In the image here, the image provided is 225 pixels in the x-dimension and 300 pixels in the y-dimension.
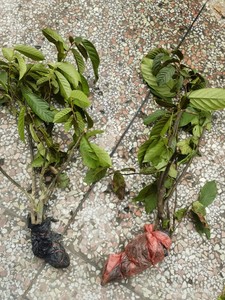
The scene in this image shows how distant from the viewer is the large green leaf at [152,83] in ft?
7.98

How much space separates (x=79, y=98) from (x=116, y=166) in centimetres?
44

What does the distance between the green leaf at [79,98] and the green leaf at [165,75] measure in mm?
481

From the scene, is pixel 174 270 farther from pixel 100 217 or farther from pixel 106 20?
pixel 106 20

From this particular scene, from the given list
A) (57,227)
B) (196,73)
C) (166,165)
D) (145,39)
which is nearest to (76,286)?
(57,227)

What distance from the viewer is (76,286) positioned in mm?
2025

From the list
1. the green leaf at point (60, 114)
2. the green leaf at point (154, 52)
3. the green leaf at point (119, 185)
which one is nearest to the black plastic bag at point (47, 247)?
the green leaf at point (119, 185)

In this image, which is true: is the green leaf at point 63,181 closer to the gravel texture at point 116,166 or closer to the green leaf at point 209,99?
the gravel texture at point 116,166

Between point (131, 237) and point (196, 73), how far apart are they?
2.84 feet

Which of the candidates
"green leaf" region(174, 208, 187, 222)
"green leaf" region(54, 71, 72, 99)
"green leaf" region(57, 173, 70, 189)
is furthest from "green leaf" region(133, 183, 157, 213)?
"green leaf" region(54, 71, 72, 99)

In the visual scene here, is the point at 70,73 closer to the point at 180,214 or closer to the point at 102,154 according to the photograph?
the point at 102,154

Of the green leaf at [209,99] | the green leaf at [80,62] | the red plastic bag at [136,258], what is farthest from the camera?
the green leaf at [80,62]

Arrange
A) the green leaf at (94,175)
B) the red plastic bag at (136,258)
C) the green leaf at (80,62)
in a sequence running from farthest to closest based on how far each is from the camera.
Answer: the green leaf at (80,62) → the green leaf at (94,175) → the red plastic bag at (136,258)

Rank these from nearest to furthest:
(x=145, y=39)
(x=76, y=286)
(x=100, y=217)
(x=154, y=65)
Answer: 1. (x=76, y=286)
2. (x=100, y=217)
3. (x=154, y=65)
4. (x=145, y=39)

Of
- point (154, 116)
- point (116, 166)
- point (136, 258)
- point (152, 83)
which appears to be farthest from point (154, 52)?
point (136, 258)
